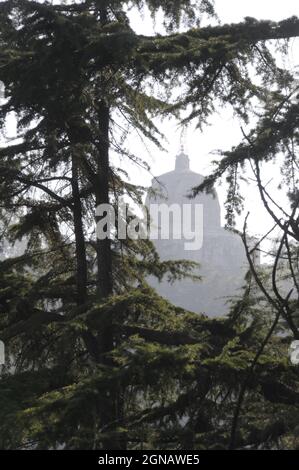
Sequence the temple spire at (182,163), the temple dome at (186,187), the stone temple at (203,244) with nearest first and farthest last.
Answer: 1. the stone temple at (203,244)
2. the temple dome at (186,187)
3. the temple spire at (182,163)

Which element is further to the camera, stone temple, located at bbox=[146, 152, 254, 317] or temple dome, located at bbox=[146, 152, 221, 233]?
→ temple dome, located at bbox=[146, 152, 221, 233]

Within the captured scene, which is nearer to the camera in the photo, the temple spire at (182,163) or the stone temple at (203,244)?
the stone temple at (203,244)

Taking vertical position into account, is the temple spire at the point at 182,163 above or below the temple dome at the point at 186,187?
above

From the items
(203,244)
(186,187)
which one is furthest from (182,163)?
(203,244)

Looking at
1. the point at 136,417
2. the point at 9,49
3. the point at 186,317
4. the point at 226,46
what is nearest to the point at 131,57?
the point at 226,46

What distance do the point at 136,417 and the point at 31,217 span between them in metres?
4.24

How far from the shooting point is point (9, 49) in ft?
21.2

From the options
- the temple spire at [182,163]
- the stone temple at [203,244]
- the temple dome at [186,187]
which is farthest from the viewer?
the temple spire at [182,163]

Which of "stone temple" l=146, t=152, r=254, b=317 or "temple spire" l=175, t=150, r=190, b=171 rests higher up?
"temple spire" l=175, t=150, r=190, b=171

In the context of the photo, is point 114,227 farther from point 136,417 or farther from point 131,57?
point 136,417

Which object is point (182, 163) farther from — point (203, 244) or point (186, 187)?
point (203, 244)

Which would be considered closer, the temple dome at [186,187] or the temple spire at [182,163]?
the temple dome at [186,187]

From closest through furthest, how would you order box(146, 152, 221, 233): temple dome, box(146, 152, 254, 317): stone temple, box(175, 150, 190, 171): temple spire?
box(146, 152, 254, 317): stone temple < box(146, 152, 221, 233): temple dome < box(175, 150, 190, 171): temple spire

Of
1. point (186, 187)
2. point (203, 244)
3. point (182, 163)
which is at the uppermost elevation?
point (182, 163)
